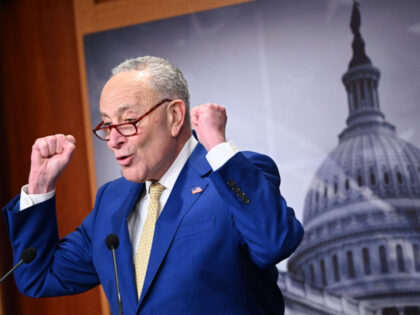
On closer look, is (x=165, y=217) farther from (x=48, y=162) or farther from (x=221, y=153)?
(x=48, y=162)

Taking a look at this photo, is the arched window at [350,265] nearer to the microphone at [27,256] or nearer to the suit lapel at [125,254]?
the suit lapel at [125,254]

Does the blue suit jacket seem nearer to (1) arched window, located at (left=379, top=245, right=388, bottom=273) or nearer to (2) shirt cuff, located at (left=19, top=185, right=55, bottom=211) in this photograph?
(2) shirt cuff, located at (left=19, top=185, right=55, bottom=211)

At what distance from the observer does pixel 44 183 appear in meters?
1.71

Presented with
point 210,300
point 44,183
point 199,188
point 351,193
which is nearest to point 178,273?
point 210,300

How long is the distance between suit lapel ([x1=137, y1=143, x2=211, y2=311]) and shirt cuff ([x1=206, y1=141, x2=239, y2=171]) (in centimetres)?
22

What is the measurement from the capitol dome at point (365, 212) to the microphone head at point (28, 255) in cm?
174

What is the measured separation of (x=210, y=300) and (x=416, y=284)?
1.73 metres

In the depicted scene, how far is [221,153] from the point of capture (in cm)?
133

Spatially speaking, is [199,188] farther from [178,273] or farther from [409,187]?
[409,187]

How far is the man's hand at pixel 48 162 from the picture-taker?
1.70 meters

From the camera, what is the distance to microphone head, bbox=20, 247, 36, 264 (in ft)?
5.20

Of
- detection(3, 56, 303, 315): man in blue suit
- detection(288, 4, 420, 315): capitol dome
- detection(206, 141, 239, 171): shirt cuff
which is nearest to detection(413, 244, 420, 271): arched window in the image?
detection(288, 4, 420, 315): capitol dome

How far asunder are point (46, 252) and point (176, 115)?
0.59 metres

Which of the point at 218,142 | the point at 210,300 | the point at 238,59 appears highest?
the point at 238,59
